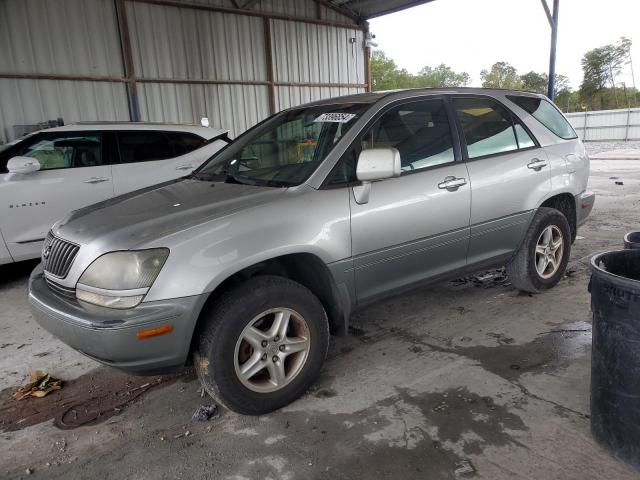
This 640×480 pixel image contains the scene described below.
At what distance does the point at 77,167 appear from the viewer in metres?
5.49

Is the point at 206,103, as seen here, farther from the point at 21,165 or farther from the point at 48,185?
the point at 21,165

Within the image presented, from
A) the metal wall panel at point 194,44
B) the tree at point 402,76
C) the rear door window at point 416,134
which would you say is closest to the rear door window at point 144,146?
the rear door window at point 416,134

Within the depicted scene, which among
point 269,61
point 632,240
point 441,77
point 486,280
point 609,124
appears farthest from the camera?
point 441,77

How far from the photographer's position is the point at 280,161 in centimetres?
328

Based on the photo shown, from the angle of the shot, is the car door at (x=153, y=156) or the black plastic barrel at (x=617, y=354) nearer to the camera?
the black plastic barrel at (x=617, y=354)

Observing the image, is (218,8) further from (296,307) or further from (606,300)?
(606,300)

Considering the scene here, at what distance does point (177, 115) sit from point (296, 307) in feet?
33.2

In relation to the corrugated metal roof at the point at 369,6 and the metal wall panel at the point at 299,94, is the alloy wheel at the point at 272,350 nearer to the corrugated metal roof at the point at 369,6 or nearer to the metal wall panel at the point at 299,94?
the metal wall panel at the point at 299,94

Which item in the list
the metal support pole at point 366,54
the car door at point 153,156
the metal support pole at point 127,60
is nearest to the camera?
the car door at point 153,156

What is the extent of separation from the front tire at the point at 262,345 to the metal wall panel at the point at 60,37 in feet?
31.0

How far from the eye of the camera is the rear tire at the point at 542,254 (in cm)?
404

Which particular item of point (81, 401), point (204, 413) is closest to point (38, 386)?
point (81, 401)

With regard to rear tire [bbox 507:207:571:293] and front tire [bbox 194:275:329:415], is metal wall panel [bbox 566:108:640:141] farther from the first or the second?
front tire [bbox 194:275:329:415]

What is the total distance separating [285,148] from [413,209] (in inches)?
37.8
